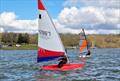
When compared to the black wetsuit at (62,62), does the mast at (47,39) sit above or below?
above

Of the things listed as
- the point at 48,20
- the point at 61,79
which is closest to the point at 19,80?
the point at 61,79

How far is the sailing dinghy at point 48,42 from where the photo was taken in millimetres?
45597

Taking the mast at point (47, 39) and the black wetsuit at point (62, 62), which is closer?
the black wetsuit at point (62, 62)

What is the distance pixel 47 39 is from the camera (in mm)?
46219

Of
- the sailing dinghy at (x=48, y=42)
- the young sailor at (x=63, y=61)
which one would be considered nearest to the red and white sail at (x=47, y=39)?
the sailing dinghy at (x=48, y=42)

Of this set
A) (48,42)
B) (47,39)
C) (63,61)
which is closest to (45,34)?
(47,39)

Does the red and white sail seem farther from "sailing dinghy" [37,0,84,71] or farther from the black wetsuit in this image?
the black wetsuit

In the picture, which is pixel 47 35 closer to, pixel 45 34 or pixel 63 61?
pixel 45 34

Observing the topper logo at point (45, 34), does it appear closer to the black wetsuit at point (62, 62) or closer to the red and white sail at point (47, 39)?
the red and white sail at point (47, 39)

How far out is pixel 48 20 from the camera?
151 feet

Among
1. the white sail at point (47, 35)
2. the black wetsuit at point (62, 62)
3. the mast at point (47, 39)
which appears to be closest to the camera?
the black wetsuit at point (62, 62)

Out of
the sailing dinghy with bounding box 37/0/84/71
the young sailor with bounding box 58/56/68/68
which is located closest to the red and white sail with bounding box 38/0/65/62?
the sailing dinghy with bounding box 37/0/84/71

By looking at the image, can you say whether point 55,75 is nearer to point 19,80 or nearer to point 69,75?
point 69,75

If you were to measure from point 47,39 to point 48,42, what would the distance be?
574mm
